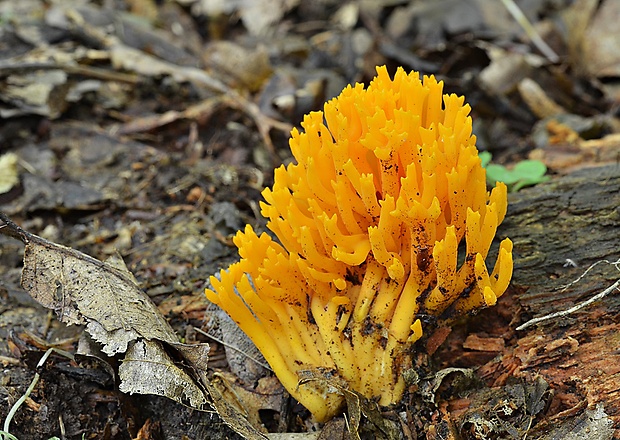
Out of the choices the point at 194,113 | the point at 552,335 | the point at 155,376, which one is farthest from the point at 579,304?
the point at 194,113

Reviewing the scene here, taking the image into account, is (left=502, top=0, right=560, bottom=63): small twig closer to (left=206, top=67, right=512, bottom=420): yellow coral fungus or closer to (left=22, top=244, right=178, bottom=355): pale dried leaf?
(left=206, top=67, right=512, bottom=420): yellow coral fungus

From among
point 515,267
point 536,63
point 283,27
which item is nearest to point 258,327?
point 515,267

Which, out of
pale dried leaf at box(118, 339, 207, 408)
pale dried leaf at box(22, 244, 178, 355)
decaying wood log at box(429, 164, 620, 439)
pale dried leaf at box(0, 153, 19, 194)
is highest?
decaying wood log at box(429, 164, 620, 439)

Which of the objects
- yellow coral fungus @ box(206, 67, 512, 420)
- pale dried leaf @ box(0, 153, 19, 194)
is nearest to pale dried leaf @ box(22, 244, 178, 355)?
yellow coral fungus @ box(206, 67, 512, 420)

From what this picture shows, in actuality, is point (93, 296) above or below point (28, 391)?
above

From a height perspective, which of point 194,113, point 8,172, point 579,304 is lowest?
point 8,172

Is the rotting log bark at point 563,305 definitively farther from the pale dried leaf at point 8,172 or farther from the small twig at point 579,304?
the pale dried leaf at point 8,172

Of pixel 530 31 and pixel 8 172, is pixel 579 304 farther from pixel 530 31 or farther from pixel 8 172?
pixel 530 31
